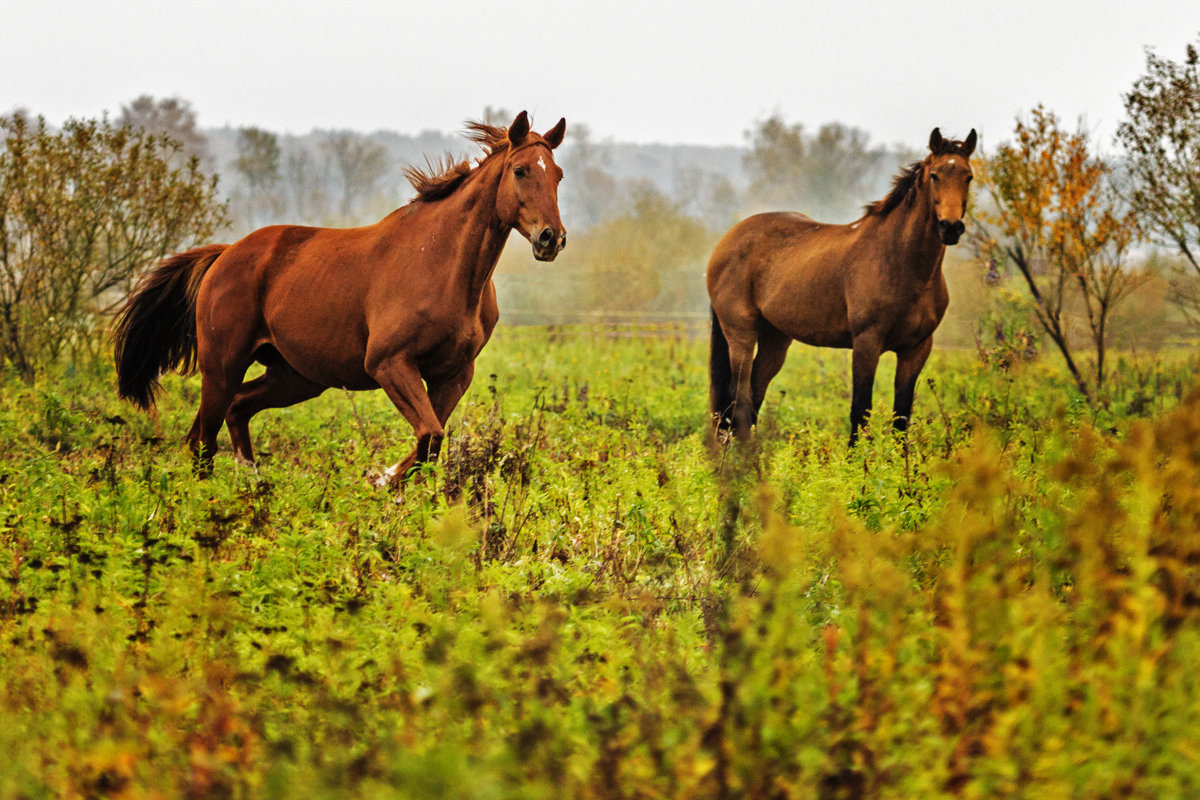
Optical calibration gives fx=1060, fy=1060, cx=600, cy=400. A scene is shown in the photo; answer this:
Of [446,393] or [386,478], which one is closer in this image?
[386,478]

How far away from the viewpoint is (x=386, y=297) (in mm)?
6340

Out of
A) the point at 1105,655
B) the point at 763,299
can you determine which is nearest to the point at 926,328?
the point at 763,299

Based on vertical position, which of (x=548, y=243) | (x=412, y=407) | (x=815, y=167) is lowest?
(x=412, y=407)

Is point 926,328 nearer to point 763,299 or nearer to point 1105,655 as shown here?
point 763,299

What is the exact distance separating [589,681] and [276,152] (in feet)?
245

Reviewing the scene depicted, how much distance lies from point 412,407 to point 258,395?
6.09ft

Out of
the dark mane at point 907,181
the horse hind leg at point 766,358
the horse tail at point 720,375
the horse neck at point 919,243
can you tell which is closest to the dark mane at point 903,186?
the dark mane at point 907,181

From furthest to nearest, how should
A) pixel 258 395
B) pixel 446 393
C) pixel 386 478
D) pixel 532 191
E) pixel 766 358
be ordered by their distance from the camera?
pixel 766 358, pixel 258 395, pixel 446 393, pixel 386 478, pixel 532 191

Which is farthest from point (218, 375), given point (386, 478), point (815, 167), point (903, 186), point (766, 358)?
point (815, 167)

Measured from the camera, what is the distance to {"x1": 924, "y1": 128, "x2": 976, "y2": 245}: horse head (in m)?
7.93

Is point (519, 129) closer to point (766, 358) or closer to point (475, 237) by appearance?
point (475, 237)

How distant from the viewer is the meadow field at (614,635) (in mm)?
2400

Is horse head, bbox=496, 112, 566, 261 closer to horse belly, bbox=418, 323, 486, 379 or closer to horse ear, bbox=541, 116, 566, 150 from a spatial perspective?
horse ear, bbox=541, 116, 566, 150

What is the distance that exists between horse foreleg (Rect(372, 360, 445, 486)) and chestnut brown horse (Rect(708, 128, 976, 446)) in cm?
269
